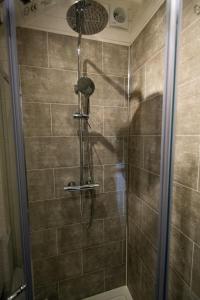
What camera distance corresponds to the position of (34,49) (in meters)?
1.18

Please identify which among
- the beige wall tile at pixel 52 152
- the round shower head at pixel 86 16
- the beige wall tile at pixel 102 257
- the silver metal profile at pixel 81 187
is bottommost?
the beige wall tile at pixel 102 257

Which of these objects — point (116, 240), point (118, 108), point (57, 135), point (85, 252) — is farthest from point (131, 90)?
point (85, 252)

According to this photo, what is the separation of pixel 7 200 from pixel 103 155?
2.70 ft

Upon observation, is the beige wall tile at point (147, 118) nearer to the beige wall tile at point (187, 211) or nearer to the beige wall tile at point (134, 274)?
the beige wall tile at point (187, 211)

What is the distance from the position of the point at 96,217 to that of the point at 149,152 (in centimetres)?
80

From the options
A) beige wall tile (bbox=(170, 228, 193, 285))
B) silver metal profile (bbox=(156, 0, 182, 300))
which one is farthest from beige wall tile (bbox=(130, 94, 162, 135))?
beige wall tile (bbox=(170, 228, 193, 285))

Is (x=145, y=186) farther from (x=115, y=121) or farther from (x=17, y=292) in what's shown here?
(x=17, y=292)

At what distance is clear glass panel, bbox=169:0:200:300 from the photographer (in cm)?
77

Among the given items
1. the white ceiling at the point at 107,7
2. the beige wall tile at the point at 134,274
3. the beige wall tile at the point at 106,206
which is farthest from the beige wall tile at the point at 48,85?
the beige wall tile at the point at 134,274

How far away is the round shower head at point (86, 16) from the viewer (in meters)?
1.06

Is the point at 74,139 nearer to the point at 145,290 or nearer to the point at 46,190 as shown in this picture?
the point at 46,190

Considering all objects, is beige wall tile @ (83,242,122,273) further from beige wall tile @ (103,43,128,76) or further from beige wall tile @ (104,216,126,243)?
beige wall tile @ (103,43,128,76)

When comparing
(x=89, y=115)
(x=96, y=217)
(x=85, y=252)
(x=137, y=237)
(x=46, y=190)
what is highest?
(x=89, y=115)

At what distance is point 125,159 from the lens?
151cm
